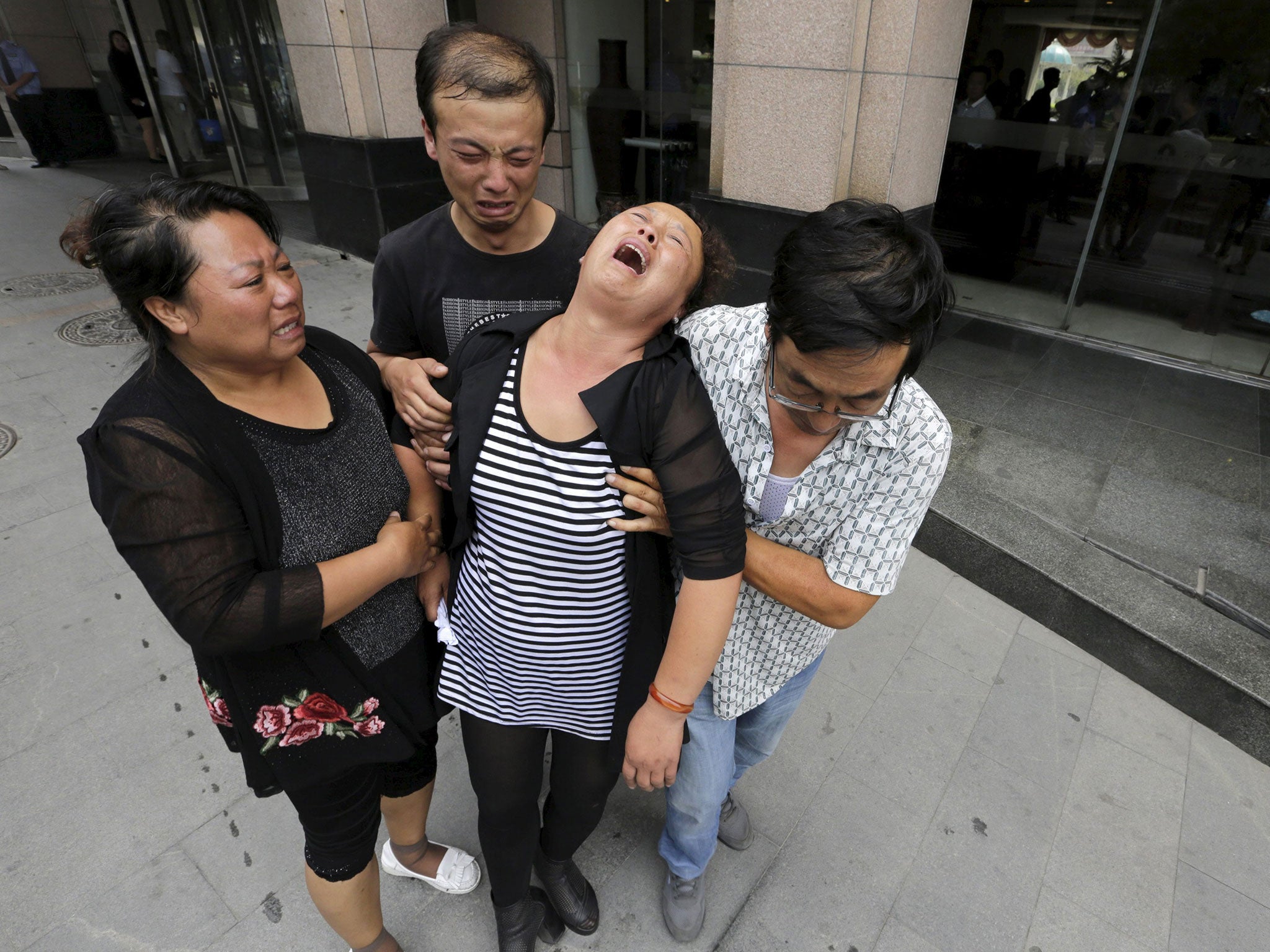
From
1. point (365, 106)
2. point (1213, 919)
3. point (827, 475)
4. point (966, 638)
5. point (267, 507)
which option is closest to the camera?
point (267, 507)

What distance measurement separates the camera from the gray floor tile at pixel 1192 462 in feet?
13.4

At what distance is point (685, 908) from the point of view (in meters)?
2.22

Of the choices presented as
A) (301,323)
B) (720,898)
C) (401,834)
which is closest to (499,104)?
(301,323)

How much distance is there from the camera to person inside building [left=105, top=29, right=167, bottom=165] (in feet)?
38.4

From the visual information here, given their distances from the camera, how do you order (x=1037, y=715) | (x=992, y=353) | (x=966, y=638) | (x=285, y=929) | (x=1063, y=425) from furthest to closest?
(x=992, y=353), (x=1063, y=425), (x=966, y=638), (x=1037, y=715), (x=285, y=929)

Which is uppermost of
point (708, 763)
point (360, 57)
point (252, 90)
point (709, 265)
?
point (360, 57)

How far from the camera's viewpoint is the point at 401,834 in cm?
220

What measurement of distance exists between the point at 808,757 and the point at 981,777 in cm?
66

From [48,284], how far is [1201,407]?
33.9ft

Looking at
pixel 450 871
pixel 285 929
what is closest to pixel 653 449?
pixel 450 871

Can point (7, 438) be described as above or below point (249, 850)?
above

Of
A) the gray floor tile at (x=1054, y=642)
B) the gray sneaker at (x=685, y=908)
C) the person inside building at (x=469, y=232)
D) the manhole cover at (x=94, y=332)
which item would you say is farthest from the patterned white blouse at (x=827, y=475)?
the manhole cover at (x=94, y=332)

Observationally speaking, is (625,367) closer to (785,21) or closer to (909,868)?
(909,868)

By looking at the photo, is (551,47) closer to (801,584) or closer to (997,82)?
(997,82)
